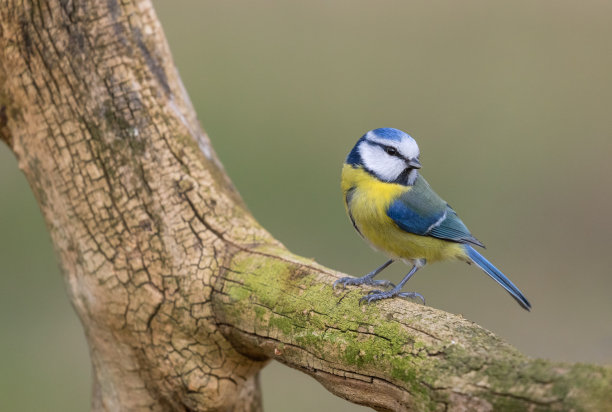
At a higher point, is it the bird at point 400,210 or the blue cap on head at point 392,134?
the blue cap on head at point 392,134

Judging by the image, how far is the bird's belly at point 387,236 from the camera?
2812mm

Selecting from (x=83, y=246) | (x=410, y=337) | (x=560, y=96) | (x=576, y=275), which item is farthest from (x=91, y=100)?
(x=560, y=96)

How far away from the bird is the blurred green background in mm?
2350

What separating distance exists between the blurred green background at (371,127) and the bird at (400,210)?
235cm

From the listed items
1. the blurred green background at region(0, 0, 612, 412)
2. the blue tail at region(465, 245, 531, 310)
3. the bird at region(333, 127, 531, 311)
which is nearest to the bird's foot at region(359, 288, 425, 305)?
the bird at region(333, 127, 531, 311)

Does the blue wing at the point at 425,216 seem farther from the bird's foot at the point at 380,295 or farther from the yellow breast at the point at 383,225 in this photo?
the bird's foot at the point at 380,295

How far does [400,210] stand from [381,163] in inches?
9.0

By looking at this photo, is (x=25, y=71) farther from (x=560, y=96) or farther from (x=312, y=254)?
(x=560, y=96)

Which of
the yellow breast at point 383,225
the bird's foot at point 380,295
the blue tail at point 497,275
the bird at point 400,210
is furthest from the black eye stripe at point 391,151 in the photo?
the bird's foot at point 380,295

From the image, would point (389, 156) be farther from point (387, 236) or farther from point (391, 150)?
point (387, 236)

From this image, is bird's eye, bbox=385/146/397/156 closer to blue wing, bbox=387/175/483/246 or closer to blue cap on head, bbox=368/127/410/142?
blue cap on head, bbox=368/127/410/142

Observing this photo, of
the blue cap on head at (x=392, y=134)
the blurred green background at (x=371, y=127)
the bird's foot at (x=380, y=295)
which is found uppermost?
the blurred green background at (x=371, y=127)

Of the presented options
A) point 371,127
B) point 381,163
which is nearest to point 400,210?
point 381,163

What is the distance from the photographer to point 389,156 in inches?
115
